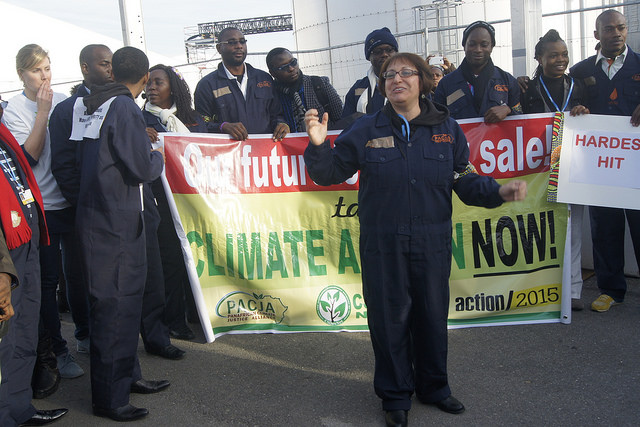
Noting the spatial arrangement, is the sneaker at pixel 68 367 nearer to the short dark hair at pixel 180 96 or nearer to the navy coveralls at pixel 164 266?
the navy coveralls at pixel 164 266

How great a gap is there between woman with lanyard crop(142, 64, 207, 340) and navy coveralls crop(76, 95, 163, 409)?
3.84 feet

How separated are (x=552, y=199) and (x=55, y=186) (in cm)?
361

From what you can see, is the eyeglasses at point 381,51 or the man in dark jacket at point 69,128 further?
the eyeglasses at point 381,51

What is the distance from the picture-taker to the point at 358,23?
18281mm

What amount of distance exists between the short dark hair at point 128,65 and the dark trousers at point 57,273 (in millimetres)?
1101

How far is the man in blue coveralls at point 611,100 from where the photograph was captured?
4.92 m

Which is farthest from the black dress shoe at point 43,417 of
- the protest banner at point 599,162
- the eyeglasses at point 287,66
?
the protest banner at point 599,162

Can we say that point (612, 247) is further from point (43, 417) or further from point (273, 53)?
point (43, 417)

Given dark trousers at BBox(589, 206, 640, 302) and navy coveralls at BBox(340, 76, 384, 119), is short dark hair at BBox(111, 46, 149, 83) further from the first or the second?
dark trousers at BBox(589, 206, 640, 302)

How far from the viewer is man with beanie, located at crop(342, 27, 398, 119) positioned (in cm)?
497

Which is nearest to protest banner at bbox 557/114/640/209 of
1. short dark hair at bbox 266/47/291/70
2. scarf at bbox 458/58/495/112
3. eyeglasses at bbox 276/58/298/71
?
scarf at bbox 458/58/495/112

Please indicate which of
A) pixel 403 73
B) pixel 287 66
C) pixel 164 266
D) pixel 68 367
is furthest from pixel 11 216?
pixel 287 66

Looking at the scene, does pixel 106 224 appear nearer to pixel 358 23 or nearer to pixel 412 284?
pixel 412 284

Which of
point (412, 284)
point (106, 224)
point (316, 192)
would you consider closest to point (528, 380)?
point (412, 284)
